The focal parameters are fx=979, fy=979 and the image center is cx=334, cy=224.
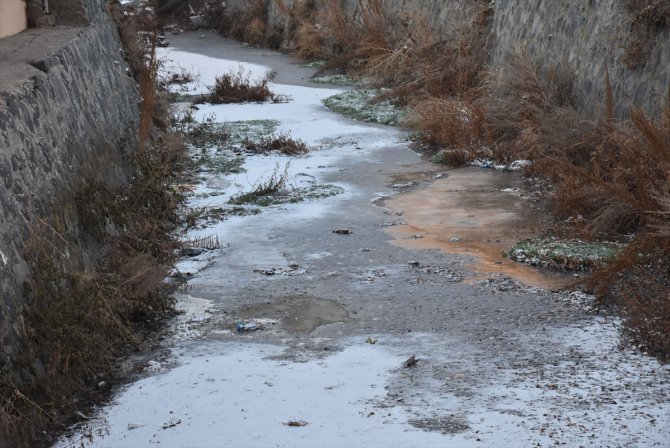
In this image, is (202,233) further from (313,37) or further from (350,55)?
(313,37)

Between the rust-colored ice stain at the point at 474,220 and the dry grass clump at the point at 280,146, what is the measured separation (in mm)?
2326

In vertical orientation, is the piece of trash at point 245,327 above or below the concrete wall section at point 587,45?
below

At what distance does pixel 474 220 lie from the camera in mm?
9562

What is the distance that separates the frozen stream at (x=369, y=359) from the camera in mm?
5055

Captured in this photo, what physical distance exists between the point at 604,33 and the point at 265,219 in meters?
4.92

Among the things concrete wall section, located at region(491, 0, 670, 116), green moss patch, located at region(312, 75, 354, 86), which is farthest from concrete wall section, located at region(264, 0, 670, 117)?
green moss patch, located at region(312, 75, 354, 86)

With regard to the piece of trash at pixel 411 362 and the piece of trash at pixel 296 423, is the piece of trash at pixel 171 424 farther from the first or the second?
the piece of trash at pixel 411 362

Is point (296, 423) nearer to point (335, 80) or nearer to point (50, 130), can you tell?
point (50, 130)

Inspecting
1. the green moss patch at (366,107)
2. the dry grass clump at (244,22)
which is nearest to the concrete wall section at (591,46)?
the green moss patch at (366,107)

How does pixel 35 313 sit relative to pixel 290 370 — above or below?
above

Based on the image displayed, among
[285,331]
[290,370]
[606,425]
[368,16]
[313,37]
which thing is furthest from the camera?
[313,37]

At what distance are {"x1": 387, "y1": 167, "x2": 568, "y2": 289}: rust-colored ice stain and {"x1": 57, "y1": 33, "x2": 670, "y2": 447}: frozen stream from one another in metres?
0.17

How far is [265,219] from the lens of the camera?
32.2 feet

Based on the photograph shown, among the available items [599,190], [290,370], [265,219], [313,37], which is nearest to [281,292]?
[290,370]
